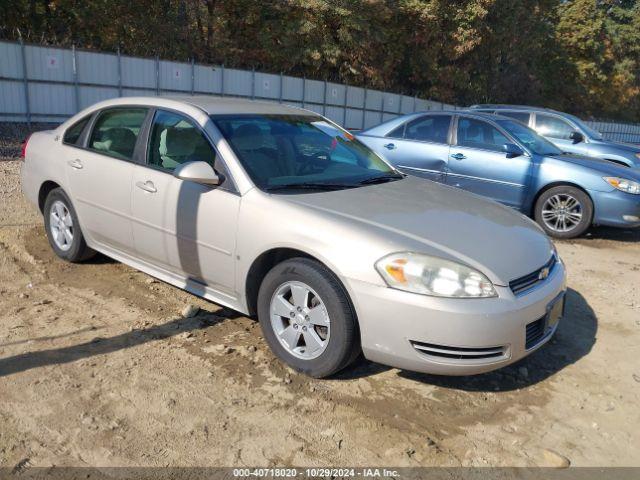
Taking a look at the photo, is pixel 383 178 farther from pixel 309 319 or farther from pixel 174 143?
pixel 174 143

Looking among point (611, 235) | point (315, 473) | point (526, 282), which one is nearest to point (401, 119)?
point (611, 235)

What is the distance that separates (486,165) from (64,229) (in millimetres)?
5158

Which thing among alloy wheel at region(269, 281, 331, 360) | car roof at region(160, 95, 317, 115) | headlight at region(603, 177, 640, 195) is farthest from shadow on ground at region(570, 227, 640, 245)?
alloy wheel at region(269, 281, 331, 360)

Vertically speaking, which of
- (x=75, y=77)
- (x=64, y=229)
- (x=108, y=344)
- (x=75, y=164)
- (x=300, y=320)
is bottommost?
(x=108, y=344)

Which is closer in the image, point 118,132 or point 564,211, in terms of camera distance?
point 118,132

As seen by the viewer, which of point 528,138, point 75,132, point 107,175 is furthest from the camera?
point 528,138

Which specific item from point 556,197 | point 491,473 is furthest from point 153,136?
point 556,197

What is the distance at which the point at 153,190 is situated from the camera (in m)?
4.18

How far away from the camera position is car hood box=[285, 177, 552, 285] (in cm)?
323

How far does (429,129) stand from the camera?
824 centimetres

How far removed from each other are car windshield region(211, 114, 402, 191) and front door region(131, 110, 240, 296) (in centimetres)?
22

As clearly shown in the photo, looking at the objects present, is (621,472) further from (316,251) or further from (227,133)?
(227,133)

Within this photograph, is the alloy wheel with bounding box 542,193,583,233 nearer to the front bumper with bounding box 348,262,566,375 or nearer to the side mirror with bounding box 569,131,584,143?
the side mirror with bounding box 569,131,584,143

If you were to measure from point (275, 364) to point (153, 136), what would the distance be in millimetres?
1975
